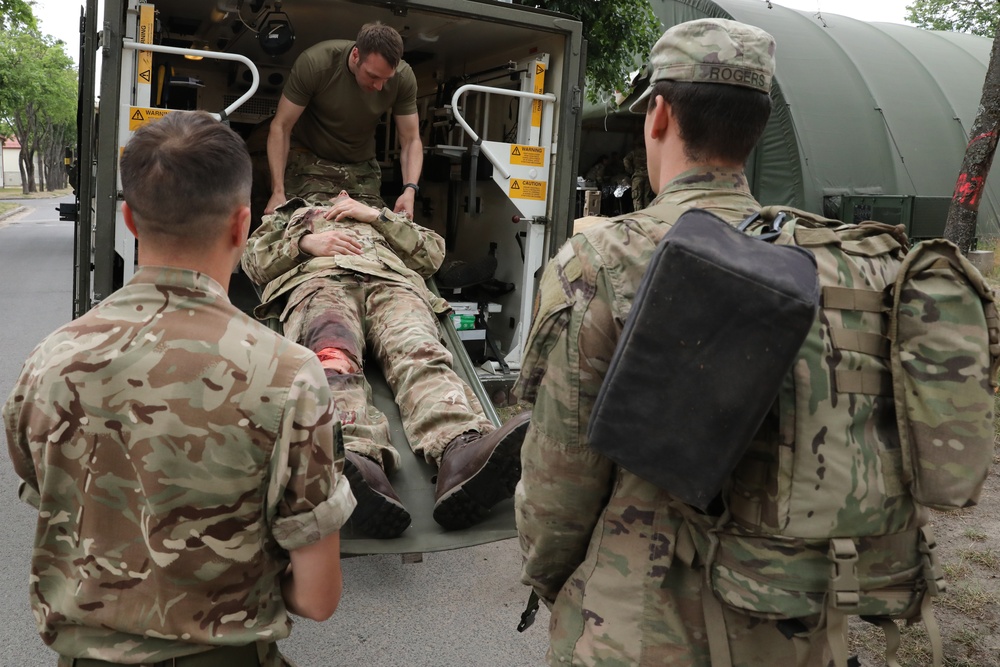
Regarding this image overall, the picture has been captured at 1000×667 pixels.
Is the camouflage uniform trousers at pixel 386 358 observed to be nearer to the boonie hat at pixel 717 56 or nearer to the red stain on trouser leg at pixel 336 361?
the red stain on trouser leg at pixel 336 361

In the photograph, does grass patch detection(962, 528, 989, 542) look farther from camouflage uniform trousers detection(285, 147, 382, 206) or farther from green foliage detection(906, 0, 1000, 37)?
green foliage detection(906, 0, 1000, 37)

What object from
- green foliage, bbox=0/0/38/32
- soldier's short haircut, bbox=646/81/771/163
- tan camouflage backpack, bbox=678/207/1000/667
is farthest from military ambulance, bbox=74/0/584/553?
green foliage, bbox=0/0/38/32

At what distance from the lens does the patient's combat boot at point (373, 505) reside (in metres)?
2.79

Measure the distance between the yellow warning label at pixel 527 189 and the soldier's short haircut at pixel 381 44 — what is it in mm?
904

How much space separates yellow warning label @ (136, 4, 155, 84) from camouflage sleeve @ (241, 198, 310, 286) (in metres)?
0.85

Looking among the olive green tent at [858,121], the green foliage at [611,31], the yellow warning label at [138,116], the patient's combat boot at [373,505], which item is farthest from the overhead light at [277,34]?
the olive green tent at [858,121]

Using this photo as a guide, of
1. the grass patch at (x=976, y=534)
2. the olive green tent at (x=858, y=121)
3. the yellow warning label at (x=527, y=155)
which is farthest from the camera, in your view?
the olive green tent at (x=858, y=121)

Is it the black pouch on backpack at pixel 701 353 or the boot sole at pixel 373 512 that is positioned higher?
the black pouch on backpack at pixel 701 353

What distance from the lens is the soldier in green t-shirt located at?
16.4 feet

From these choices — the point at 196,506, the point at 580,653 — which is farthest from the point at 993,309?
the point at 196,506

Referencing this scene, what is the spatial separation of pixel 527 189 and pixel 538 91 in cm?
Answer: 55

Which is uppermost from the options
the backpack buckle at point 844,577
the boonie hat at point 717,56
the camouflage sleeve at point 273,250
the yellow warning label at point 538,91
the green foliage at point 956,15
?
the green foliage at point 956,15

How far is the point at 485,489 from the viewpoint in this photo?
9.73 ft

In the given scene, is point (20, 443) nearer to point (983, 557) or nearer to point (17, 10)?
point (983, 557)
